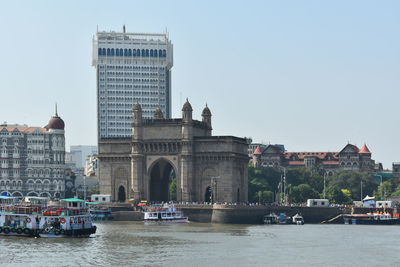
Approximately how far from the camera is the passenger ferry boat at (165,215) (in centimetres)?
16675

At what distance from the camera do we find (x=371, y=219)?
174000 millimetres

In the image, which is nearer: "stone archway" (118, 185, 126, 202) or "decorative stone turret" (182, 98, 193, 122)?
"decorative stone turret" (182, 98, 193, 122)

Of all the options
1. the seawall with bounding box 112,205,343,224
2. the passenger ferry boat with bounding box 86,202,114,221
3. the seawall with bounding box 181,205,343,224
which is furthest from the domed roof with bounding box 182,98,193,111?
the passenger ferry boat with bounding box 86,202,114,221

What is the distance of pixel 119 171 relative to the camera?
189750mm

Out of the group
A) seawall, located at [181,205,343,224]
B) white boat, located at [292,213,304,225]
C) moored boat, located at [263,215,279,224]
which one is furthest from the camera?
moored boat, located at [263,215,279,224]

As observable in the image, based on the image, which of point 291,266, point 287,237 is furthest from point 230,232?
point 291,266

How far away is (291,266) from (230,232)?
151 ft

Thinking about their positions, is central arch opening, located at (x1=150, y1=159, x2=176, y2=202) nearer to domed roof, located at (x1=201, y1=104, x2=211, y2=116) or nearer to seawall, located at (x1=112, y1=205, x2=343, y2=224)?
domed roof, located at (x1=201, y1=104, x2=211, y2=116)

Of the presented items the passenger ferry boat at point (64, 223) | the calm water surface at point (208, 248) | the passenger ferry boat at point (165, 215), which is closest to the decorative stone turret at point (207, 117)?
the passenger ferry boat at point (165, 215)

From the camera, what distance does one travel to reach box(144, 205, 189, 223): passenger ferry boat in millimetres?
166750

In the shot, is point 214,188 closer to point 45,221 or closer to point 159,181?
point 159,181

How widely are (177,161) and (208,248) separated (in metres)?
71.5

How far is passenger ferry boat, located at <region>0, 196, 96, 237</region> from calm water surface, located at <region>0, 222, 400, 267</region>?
2.31 metres

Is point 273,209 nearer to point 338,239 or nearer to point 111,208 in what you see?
point 111,208
